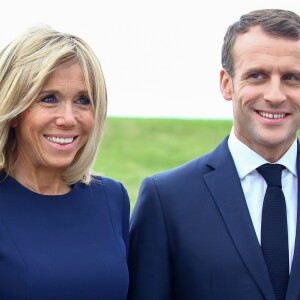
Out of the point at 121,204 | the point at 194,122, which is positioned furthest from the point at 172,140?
the point at 121,204

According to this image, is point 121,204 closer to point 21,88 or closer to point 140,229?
point 140,229

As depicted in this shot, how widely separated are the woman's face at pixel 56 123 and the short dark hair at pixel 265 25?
0.70m

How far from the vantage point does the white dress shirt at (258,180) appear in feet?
12.3

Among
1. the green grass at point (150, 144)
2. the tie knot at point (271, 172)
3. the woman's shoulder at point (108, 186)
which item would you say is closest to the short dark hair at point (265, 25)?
the tie knot at point (271, 172)

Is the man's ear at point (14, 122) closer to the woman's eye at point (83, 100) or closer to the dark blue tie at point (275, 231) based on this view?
the woman's eye at point (83, 100)

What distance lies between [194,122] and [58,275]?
1665 cm

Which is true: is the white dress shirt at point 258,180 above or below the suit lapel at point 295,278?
above

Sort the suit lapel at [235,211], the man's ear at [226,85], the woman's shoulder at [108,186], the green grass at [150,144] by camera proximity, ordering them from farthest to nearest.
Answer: the green grass at [150,144]
the woman's shoulder at [108,186]
the man's ear at [226,85]
the suit lapel at [235,211]

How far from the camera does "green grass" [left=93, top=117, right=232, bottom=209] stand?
53.6 feet

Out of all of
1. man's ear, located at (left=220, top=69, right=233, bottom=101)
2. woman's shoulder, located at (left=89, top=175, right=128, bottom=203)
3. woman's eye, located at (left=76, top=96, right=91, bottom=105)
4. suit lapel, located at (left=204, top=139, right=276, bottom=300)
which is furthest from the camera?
woman's shoulder, located at (left=89, top=175, right=128, bottom=203)

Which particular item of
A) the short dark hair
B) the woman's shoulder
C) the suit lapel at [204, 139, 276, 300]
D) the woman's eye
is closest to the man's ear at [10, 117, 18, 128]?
the woman's eye

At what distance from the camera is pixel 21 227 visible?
3605 millimetres

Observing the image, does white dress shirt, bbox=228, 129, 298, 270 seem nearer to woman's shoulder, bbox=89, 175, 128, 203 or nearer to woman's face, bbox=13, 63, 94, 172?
woman's shoulder, bbox=89, 175, 128, 203

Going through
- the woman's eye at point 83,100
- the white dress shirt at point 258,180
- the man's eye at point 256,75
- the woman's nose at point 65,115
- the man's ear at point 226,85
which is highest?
the man's eye at point 256,75
